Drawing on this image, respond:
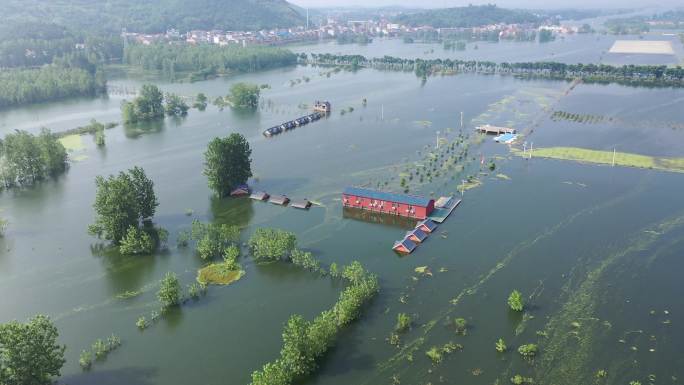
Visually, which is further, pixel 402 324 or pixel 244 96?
pixel 244 96

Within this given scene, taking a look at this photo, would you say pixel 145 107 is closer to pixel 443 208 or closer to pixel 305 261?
pixel 443 208

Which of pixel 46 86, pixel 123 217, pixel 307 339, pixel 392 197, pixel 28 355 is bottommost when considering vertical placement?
pixel 307 339

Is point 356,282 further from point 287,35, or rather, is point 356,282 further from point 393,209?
point 287,35

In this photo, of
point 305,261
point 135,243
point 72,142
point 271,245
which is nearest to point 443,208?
point 305,261

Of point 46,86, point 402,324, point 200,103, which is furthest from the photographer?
point 46,86

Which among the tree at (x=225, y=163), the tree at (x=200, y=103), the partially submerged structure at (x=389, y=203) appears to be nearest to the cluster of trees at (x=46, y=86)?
the tree at (x=200, y=103)

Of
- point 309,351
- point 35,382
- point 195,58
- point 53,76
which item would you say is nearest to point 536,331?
point 309,351
